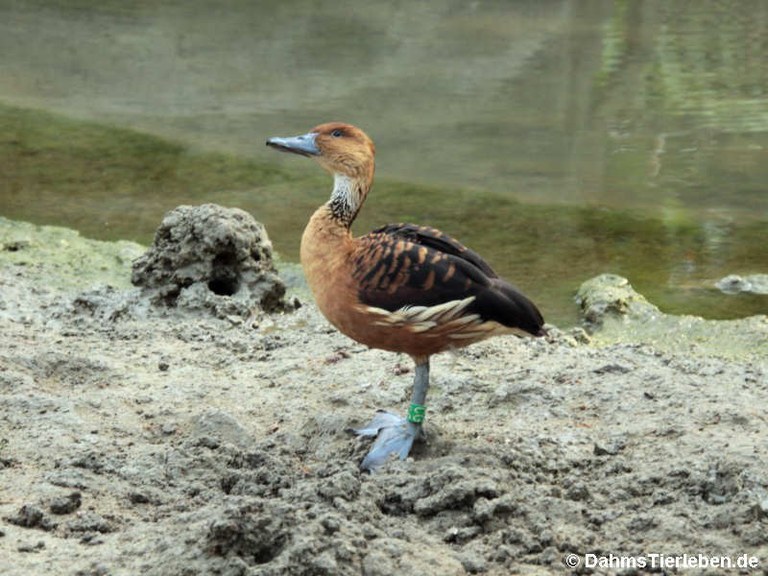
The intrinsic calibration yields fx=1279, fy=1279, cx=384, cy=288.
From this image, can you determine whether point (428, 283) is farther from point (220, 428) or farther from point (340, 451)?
point (220, 428)

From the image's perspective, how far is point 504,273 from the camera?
282 inches

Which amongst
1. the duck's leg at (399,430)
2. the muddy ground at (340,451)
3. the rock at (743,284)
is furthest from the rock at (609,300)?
the duck's leg at (399,430)

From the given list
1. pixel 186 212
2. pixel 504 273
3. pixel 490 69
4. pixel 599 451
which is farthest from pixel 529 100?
pixel 599 451

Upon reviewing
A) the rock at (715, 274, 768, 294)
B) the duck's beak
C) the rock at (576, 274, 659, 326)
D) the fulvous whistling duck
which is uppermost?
the duck's beak

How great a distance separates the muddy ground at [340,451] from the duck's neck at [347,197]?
765 millimetres

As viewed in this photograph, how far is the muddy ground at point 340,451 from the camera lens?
12.0 feet

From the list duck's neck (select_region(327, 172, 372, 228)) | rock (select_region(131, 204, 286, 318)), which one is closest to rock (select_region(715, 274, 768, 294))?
rock (select_region(131, 204, 286, 318))

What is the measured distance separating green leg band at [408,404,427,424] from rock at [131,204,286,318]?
2023mm

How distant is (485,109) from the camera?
10.5 meters

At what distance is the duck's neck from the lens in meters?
4.69

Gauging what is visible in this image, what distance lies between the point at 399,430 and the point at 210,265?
2232mm

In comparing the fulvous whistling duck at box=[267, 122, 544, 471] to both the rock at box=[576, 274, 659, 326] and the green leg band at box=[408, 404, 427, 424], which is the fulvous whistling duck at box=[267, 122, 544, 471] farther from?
the rock at box=[576, 274, 659, 326]

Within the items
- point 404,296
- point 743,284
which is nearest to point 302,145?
point 404,296

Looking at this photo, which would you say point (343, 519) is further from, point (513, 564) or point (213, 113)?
point (213, 113)
